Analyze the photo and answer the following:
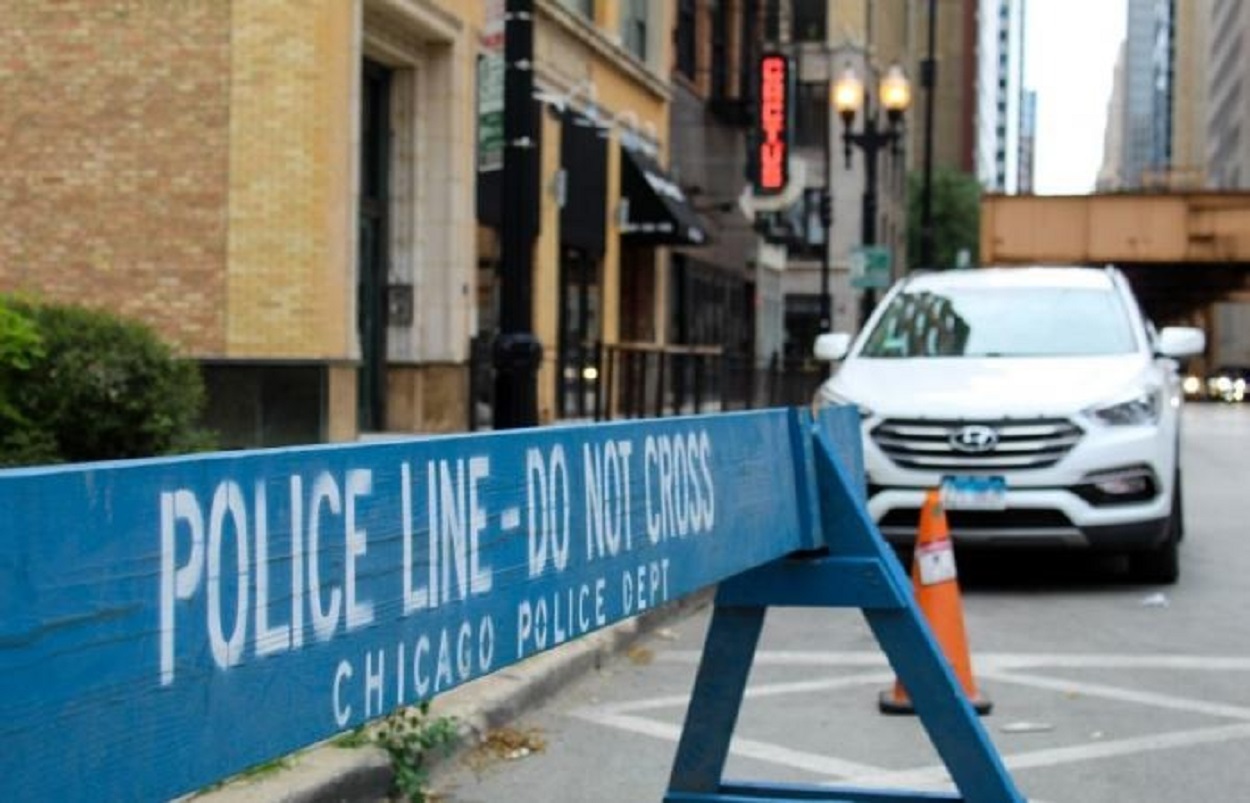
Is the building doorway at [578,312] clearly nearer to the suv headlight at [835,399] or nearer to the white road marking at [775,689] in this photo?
the suv headlight at [835,399]

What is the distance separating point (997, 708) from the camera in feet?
24.6

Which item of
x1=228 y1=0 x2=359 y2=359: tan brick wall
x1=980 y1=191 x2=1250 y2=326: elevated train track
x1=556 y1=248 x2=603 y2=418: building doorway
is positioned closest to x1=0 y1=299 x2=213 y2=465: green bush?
x1=228 y1=0 x2=359 y2=359: tan brick wall

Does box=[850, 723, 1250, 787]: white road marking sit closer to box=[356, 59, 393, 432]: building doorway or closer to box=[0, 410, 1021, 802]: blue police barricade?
box=[0, 410, 1021, 802]: blue police barricade

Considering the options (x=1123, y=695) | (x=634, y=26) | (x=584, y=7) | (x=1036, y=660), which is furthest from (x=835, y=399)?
(x=634, y=26)

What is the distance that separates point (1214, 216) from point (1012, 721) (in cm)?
4800

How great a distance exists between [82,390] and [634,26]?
69.7 feet

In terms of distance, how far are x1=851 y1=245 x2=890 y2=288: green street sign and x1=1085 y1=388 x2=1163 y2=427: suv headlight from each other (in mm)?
19102

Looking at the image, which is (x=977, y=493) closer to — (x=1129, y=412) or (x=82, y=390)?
(x=1129, y=412)

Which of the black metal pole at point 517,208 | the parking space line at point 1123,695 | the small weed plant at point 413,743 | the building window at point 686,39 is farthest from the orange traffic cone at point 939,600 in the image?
the building window at point 686,39

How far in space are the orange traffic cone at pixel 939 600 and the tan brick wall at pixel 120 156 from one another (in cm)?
1106

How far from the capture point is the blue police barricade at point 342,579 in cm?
215

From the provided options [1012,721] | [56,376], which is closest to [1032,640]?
[1012,721]

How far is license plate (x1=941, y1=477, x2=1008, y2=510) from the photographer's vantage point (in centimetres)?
1059

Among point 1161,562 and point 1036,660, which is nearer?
point 1036,660
